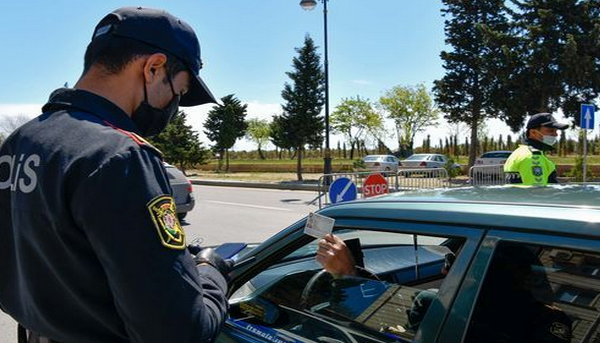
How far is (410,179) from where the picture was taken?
36.3 feet

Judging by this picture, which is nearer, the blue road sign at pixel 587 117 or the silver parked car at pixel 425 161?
the blue road sign at pixel 587 117

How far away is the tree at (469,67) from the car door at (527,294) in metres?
26.9

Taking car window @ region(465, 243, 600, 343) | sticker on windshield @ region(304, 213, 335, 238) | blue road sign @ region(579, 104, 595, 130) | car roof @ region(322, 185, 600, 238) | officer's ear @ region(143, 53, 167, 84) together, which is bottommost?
car window @ region(465, 243, 600, 343)

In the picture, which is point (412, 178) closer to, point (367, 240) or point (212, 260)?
point (367, 240)

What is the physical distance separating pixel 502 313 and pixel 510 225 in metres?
0.30

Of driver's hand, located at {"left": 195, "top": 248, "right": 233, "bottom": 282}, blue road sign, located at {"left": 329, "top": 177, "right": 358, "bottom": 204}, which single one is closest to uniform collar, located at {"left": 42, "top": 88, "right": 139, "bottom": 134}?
driver's hand, located at {"left": 195, "top": 248, "right": 233, "bottom": 282}

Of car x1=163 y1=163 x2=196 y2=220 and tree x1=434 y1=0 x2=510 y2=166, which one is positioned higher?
tree x1=434 y1=0 x2=510 y2=166

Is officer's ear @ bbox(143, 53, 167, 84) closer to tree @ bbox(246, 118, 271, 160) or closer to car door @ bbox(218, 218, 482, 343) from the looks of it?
car door @ bbox(218, 218, 482, 343)

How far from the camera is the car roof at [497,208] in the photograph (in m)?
1.28

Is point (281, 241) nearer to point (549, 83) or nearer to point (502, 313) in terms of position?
point (502, 313)

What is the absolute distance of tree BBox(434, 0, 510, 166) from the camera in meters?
26.9

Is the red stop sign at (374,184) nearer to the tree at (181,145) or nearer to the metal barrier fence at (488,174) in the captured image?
the metal barrier fence at (488,174)

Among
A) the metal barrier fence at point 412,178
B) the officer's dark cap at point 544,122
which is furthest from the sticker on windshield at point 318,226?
the metal barrier fence at point 412,178

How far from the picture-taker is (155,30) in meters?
1.32
